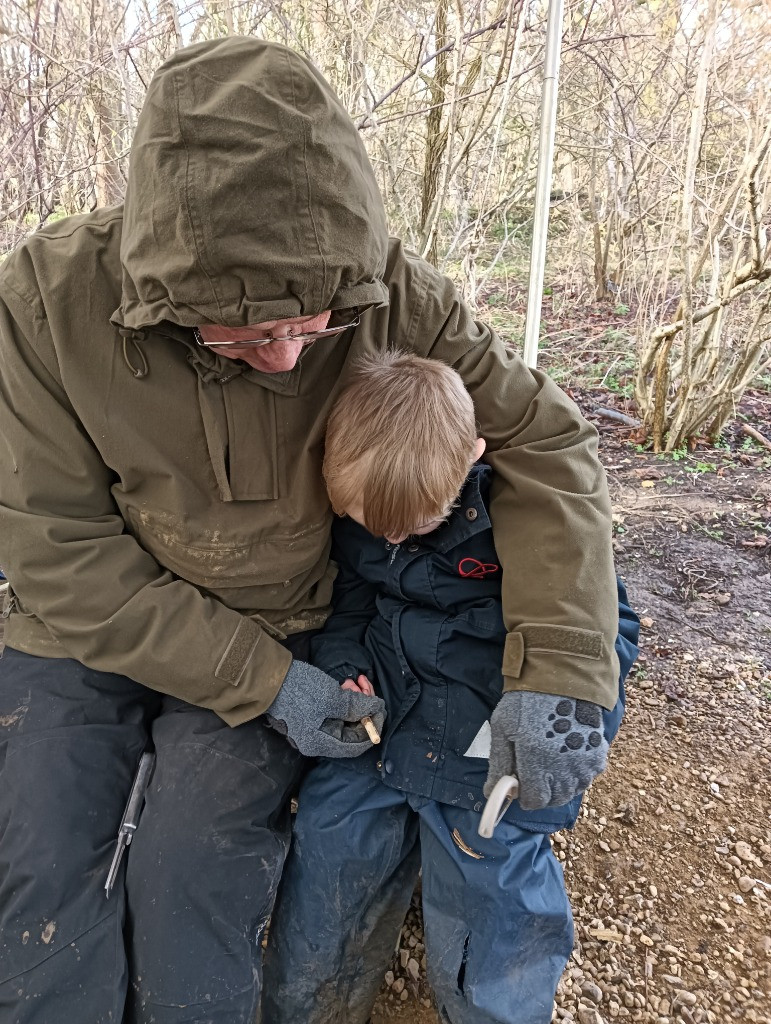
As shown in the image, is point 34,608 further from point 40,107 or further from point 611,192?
point 611,192

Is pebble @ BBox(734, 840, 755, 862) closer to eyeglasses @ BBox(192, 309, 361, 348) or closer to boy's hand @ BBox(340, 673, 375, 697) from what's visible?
boy's hand @ BBox(340, 673, 375, 697)

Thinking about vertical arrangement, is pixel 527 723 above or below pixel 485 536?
below

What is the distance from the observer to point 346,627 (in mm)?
1693

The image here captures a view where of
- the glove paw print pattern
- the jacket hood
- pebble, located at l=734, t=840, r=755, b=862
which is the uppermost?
the jacket hood

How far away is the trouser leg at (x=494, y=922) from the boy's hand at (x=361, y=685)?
27 cm

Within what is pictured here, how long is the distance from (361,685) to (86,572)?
0.64 metres

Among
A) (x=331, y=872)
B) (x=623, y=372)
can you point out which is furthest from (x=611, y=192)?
(x=331, y=872)

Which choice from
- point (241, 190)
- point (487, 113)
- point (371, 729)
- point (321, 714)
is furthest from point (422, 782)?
point (487, 113)

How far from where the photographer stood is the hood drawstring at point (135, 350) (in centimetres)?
130

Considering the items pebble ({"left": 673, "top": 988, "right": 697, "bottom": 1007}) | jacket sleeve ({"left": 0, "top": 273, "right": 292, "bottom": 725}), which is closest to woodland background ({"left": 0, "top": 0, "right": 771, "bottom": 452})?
jacket sleeve ({"left": 0, "top": 273, "right": 292, "bottom": 725})

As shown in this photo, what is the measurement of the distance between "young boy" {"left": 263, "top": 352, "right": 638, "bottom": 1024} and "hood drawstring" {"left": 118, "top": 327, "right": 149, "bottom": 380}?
384 mm

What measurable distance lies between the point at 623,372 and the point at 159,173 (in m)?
4.30

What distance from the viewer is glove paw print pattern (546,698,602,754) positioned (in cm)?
135

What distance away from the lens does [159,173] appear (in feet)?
3.33
